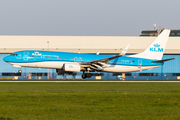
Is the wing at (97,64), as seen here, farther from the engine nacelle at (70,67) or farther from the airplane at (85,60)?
the engine nacelle at (70,67)

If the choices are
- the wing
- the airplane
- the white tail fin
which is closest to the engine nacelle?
the airplane

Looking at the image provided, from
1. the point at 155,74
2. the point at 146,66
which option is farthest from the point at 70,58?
the point at 155,74

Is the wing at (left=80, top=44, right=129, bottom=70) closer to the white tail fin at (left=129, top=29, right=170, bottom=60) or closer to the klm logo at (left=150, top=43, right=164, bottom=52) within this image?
the white tail fin at (left=129, top=29, right=170, bottom=60)

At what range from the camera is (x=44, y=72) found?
6725cm

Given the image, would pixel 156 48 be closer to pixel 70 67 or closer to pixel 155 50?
pixel 155 50

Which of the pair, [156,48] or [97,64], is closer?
[97,64]

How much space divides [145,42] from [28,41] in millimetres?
29279

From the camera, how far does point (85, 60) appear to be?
48.3 m

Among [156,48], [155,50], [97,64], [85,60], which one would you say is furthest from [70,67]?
[156,48]

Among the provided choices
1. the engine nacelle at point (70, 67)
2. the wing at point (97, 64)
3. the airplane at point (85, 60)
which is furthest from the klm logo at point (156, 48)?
the engine nacelle at point (70, 67)

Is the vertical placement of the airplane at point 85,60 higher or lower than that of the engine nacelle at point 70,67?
higher

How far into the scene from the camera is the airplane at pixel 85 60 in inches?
1799

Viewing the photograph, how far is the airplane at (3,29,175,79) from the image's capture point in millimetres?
45688
